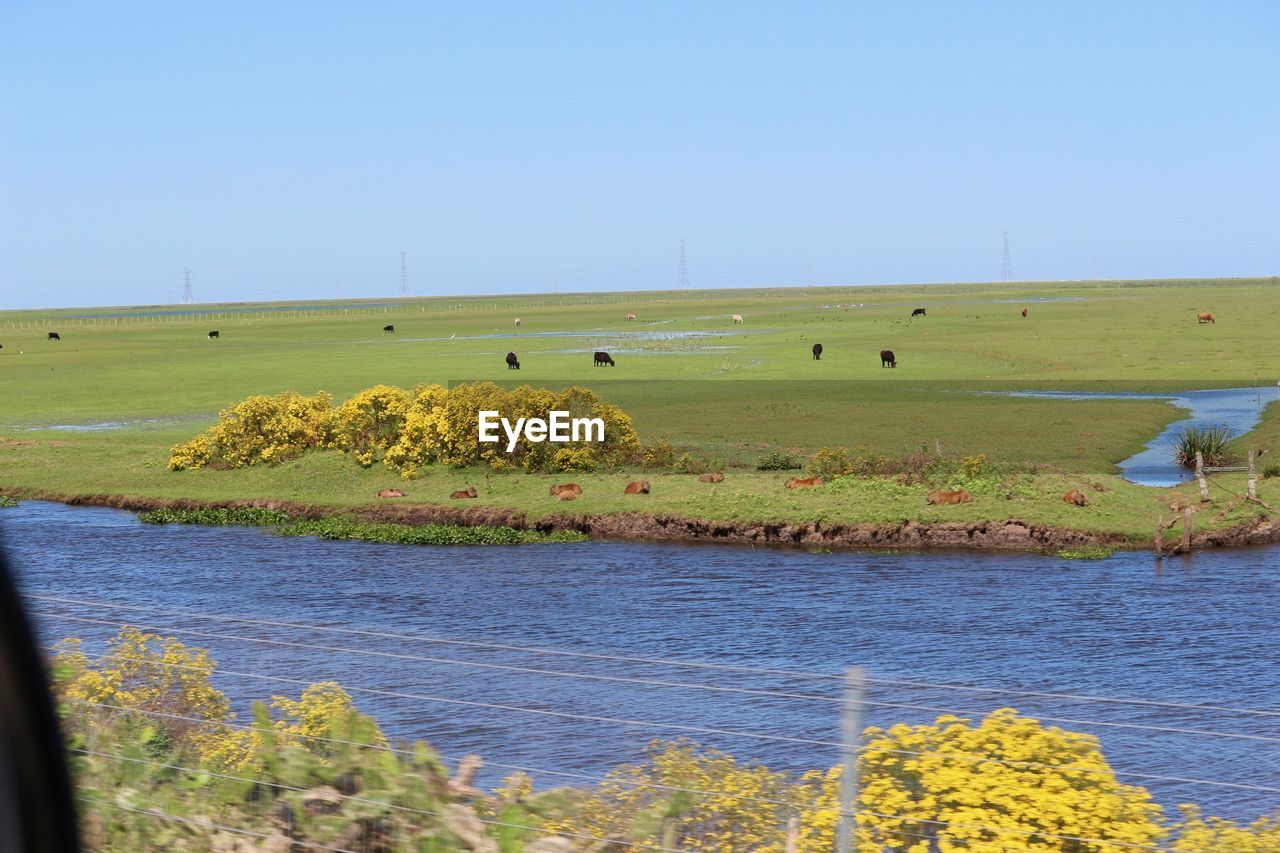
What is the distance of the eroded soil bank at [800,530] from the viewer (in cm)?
3331

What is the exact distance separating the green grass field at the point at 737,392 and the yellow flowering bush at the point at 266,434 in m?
0.92

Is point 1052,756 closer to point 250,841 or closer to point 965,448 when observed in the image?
point 250,841

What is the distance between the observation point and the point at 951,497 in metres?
35.6

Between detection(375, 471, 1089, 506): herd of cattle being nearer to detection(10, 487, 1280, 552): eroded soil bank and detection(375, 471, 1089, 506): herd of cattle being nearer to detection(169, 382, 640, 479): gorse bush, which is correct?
detection(10, 487, 1280, 552): eroded soil bank

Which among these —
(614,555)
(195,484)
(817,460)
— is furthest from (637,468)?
(195,484)

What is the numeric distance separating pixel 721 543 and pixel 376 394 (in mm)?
14267

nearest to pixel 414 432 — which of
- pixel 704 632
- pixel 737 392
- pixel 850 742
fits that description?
pixel 704 632

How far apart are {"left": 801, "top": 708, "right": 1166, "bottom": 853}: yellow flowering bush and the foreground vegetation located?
12mm

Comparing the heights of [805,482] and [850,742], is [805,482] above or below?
below

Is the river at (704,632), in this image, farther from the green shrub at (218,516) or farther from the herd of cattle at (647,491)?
the herd of cattle at (647,491)

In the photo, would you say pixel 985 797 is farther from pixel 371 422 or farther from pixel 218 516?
pixel 371 422

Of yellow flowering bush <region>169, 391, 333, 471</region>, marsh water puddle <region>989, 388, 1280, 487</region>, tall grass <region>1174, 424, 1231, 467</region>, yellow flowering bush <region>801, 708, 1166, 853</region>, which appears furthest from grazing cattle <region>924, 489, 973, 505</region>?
yellow flowering bush <region>801, 708, 1166, 853</region>

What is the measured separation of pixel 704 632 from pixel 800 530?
408 inches

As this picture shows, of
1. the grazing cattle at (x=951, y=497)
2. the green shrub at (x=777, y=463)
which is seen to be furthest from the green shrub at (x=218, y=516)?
the grazing cattle at (x=951, y=497)
